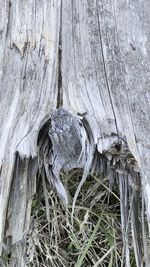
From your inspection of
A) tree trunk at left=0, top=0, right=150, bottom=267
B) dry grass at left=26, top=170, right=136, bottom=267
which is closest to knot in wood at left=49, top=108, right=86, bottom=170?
tree trunk at left=0, top=0, right=150, bottom=267

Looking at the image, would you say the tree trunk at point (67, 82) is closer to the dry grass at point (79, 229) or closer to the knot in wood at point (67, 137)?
the knot in wood at point (67, 137)

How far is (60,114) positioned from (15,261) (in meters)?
0.38

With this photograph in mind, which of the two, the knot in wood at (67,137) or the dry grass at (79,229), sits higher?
the knot in wood at (67,137)

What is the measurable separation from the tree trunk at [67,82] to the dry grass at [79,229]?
21 centimetres

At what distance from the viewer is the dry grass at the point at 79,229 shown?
150cm

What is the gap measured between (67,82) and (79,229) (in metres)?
0.43

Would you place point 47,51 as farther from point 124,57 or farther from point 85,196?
point 85,196

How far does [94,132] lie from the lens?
1.24 metres

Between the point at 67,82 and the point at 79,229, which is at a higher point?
the point at 67,82

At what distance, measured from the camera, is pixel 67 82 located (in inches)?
55.0

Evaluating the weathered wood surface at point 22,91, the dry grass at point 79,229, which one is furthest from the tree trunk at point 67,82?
the dry grass at point 79,229

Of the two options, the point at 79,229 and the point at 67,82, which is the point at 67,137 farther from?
the point at 79,229

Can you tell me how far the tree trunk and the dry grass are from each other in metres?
0.21

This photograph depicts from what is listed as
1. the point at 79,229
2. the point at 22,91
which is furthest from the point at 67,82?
the point at 79,229
